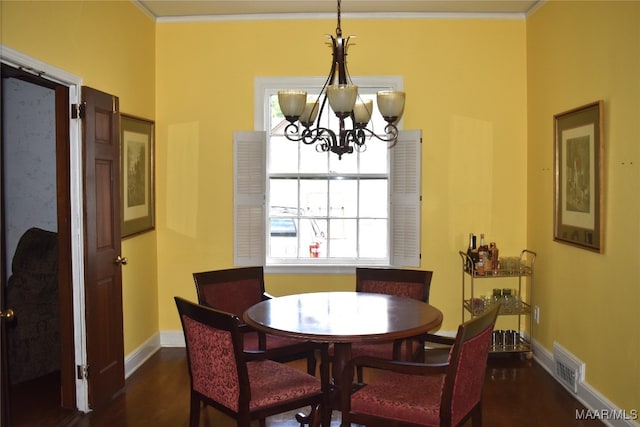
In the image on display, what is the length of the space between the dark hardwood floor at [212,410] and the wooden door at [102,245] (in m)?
0.19

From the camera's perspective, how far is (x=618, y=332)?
3463 mm

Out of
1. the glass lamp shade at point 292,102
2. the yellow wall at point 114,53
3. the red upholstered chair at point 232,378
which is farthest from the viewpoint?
the yellow wall at point 114,53

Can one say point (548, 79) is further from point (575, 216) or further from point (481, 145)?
point (575, 216)

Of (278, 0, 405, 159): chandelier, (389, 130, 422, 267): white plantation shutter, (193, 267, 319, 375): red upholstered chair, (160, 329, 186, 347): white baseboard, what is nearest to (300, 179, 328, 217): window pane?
(389, 130, 422, 267): white plantation shutter

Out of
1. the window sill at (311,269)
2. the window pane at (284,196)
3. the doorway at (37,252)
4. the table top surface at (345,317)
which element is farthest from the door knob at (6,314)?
the window pane at (284,196)

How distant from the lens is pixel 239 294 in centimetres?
407

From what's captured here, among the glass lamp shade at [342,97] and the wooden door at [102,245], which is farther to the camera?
the wooden door at [102,245]

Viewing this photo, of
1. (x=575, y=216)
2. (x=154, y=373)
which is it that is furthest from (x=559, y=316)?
(x=154, y=373)

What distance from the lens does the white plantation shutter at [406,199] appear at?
16.6 ft

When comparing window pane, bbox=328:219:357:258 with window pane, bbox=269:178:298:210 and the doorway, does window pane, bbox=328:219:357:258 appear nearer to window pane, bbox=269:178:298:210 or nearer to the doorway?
window pane, bbox=269:178:298:210

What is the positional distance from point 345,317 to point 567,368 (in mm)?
Answer: 1930

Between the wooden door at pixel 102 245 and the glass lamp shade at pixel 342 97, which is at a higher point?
the glass lamp shade at pixel 342 97

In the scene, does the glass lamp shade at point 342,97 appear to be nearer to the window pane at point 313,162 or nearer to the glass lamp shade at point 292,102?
the glass lamp shade at point 292,102

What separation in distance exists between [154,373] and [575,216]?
3.33m
